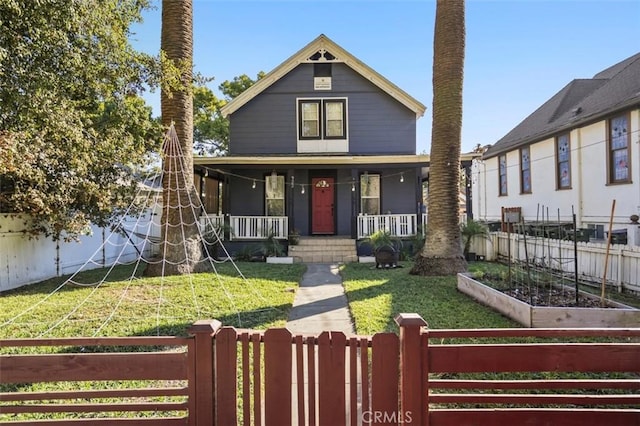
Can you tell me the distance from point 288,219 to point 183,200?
4796mm

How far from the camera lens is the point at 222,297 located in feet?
23.6

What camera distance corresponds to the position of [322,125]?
1498 cm

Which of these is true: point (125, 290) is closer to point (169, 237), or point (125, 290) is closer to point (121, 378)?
point (169, 237)

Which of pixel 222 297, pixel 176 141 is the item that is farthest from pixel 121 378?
pixel 176 141

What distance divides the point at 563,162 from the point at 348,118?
8.08 m

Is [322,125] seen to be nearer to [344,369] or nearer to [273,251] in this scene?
[273,251]

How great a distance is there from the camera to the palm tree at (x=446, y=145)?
31.0 feet

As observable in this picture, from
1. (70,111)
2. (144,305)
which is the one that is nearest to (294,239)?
(144,305)

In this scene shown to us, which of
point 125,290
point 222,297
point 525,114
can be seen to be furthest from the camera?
point 525,114

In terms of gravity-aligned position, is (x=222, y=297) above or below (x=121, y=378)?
below

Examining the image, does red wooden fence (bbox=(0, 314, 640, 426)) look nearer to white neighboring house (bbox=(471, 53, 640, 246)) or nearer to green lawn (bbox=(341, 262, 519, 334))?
green lawn (bbox=(341, 262, 519, 334))

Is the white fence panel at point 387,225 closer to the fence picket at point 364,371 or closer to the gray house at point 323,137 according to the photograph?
the gray house at point 323,137

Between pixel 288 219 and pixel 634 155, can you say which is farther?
pixel 288 219

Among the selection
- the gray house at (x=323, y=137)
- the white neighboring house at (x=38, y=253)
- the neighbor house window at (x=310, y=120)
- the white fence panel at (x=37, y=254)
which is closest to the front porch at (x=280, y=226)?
the gray house at (x=323, y=137)
